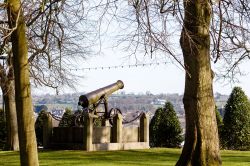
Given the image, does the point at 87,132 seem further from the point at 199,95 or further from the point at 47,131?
the point at 199,95

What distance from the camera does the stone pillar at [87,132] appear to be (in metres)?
22.0

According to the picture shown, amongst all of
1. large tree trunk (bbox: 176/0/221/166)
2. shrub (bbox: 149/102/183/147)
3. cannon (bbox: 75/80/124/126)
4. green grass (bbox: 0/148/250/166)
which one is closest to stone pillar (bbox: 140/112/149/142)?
cannon (bbox: 75/80/124/126)

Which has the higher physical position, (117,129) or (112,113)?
(112,113)

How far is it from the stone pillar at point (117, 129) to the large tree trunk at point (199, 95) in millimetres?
10369

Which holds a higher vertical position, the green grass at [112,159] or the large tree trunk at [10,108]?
the large tree trunk at [10,108]

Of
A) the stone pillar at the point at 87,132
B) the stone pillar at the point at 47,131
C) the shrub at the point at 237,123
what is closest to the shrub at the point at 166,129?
the shrub at the point at 237,123

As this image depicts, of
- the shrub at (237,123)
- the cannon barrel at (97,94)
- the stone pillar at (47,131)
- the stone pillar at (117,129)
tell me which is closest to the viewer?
the cannon barrel at (97,94)

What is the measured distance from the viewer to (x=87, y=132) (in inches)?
864

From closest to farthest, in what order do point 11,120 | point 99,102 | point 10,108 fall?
point 99,102, point 10,108, point 11,120

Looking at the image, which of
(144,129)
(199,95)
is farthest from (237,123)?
(199,95)

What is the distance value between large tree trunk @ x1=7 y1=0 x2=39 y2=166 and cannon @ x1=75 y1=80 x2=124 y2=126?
12.0 m

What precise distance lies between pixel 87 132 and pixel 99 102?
2529 mm

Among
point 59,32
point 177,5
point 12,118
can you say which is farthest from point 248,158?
point 12,118

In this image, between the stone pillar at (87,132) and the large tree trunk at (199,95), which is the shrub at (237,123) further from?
the large tree trunk at (199,95)
